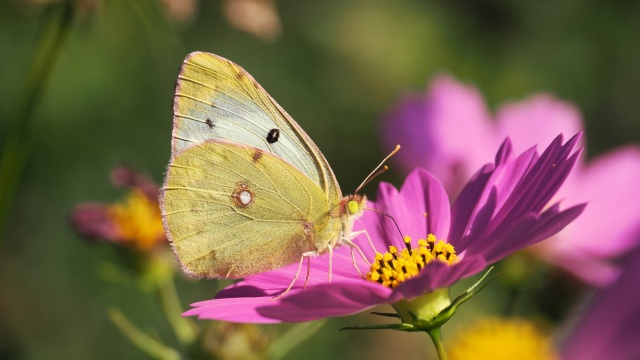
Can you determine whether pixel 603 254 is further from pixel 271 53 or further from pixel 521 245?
pixel 271 53

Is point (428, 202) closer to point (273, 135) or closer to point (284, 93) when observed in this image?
point (273, 135)

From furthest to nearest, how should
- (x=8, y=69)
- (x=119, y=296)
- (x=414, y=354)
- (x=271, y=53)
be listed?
(x=271, y=53) < (x=8, y=69) < (x=119, y=296) < (x=414, y=354)

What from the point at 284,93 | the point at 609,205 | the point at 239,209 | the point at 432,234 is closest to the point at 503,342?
the point at 432,234

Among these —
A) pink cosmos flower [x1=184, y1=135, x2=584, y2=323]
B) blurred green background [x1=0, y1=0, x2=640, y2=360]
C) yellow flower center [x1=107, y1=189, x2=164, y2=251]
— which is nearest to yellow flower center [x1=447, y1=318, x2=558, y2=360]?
pink cosmos flower [x1=184, y1=135, x2=584, y2=323]

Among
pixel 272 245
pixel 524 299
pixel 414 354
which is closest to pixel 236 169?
pixel 272 245

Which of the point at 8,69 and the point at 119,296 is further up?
the point at 8,69

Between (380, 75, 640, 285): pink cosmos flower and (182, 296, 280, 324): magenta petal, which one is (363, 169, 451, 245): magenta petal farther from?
(380, 75, 640, 285): pink cosmos flower

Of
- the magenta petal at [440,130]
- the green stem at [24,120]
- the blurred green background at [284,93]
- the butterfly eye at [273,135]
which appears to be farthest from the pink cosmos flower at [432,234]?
the blurred green background at [284,93]
